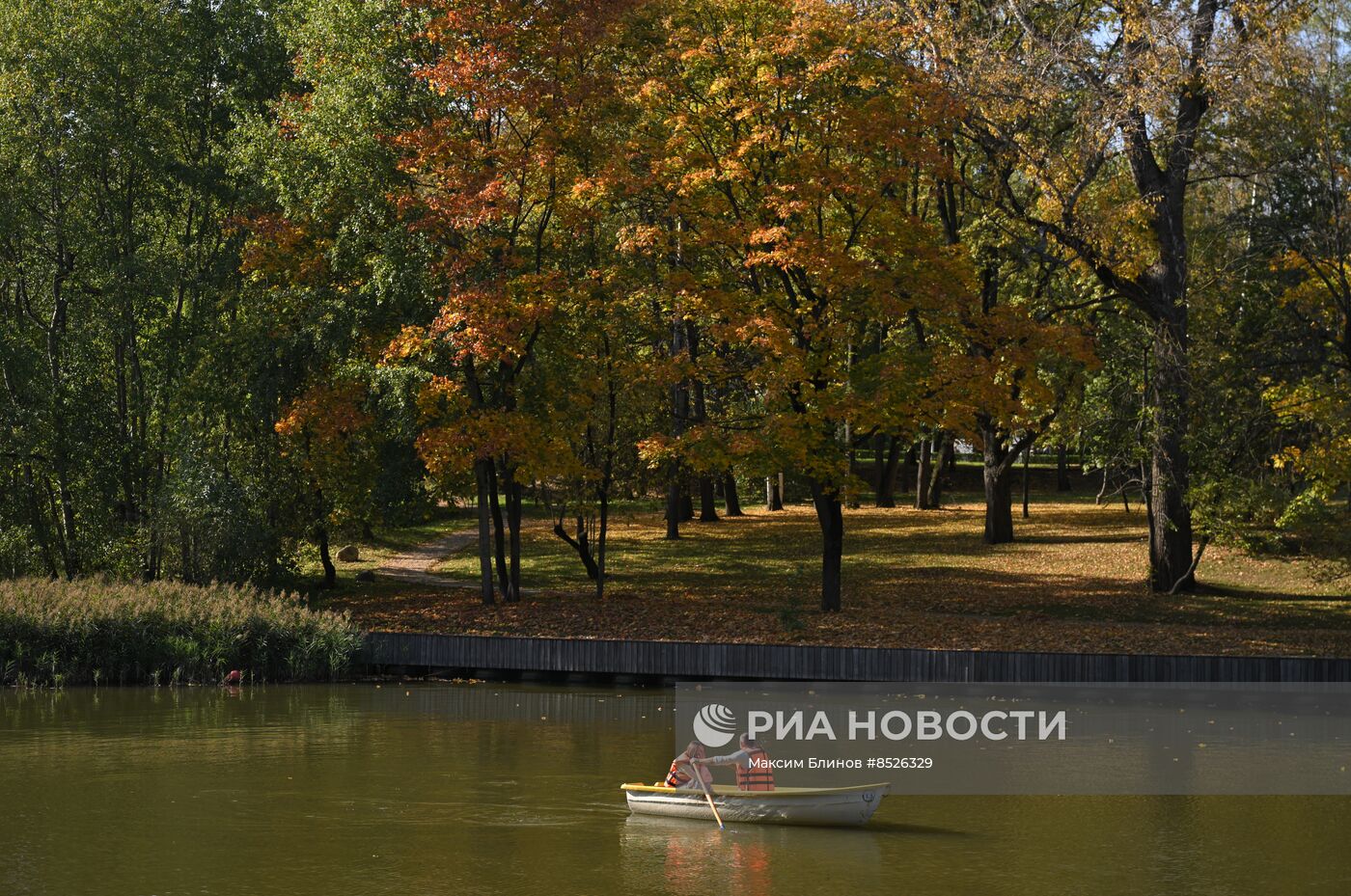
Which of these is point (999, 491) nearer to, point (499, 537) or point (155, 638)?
point (499, 537)

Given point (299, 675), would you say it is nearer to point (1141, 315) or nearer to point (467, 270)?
point (467, 270)

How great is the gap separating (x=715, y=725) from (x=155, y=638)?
11.0 m

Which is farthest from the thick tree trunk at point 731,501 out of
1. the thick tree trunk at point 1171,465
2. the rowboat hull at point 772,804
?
the rowboat hull at point 772,804

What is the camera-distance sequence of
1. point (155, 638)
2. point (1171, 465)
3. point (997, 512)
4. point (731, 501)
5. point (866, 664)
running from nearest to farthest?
point (866, 664)
point (155, 638)
point (1171, 465)
point (997, 512)
point (731, 501)

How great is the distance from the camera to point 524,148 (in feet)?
93.7

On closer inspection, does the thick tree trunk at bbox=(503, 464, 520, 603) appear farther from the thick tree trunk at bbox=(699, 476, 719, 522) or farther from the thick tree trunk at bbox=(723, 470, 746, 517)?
the thick tree trunk at bbox=(723, 470, 746, 517)

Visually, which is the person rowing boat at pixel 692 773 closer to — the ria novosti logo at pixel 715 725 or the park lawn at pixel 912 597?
the ria novosti logo at pixel 715 725

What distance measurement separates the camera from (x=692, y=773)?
1565 cm

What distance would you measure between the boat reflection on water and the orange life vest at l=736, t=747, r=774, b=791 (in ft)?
1.41

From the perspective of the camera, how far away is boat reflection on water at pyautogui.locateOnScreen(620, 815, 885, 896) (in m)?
12.9

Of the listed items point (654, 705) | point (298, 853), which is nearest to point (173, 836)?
point (298, 853)

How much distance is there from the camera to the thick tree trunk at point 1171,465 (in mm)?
28472

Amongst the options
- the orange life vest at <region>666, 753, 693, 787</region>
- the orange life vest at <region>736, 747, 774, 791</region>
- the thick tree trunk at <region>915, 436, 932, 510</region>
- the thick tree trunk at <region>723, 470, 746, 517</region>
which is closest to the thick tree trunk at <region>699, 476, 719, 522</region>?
the thick tree trunk at <region>723, 470, 746, 517</region>

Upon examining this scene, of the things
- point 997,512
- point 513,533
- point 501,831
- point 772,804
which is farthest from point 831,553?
point 501,831
